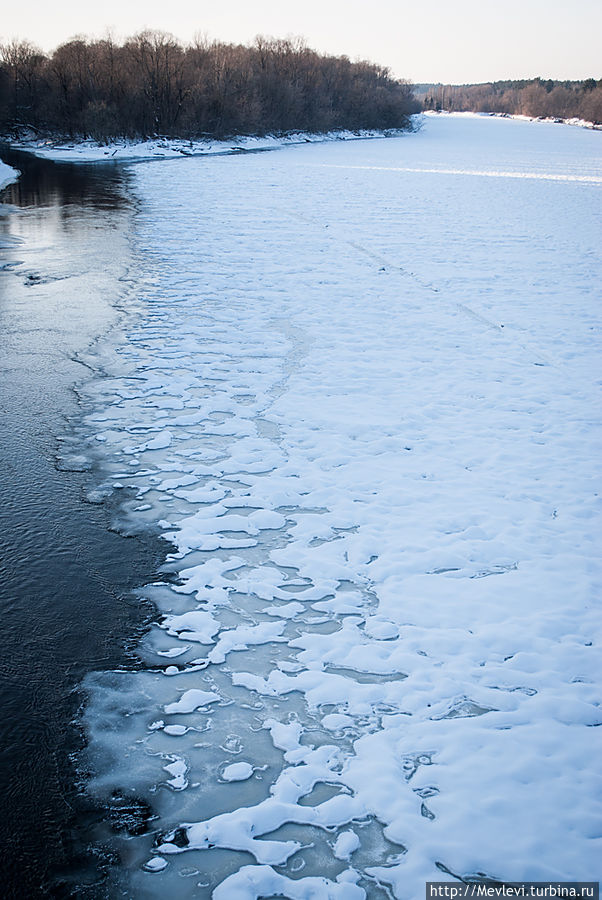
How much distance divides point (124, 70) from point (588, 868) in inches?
2782

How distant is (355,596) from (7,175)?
99.9ft

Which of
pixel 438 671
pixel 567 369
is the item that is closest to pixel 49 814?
pixel 438 671

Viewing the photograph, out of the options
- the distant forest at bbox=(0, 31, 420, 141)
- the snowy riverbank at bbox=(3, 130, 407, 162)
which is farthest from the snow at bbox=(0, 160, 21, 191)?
the distant forest at bbox=(0, 31, 420, 141)

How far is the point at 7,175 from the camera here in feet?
92.7

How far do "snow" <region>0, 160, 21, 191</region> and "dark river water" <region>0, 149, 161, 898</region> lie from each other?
64.6 feet

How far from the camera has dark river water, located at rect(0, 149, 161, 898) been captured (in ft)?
9.12

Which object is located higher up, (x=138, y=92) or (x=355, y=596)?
(x=138, y=92)

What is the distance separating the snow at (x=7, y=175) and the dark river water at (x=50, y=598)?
64.6 feet

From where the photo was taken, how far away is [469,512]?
5168 millimetres

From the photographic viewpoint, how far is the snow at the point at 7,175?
84.9 feet

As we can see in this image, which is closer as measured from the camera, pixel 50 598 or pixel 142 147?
pixel 50 598

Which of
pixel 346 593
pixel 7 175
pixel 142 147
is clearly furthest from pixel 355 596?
pixel 142 147

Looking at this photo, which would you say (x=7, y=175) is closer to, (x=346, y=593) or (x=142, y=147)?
(x=142, y=147)

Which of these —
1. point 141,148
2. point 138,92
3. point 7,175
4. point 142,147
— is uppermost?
point 138,92
